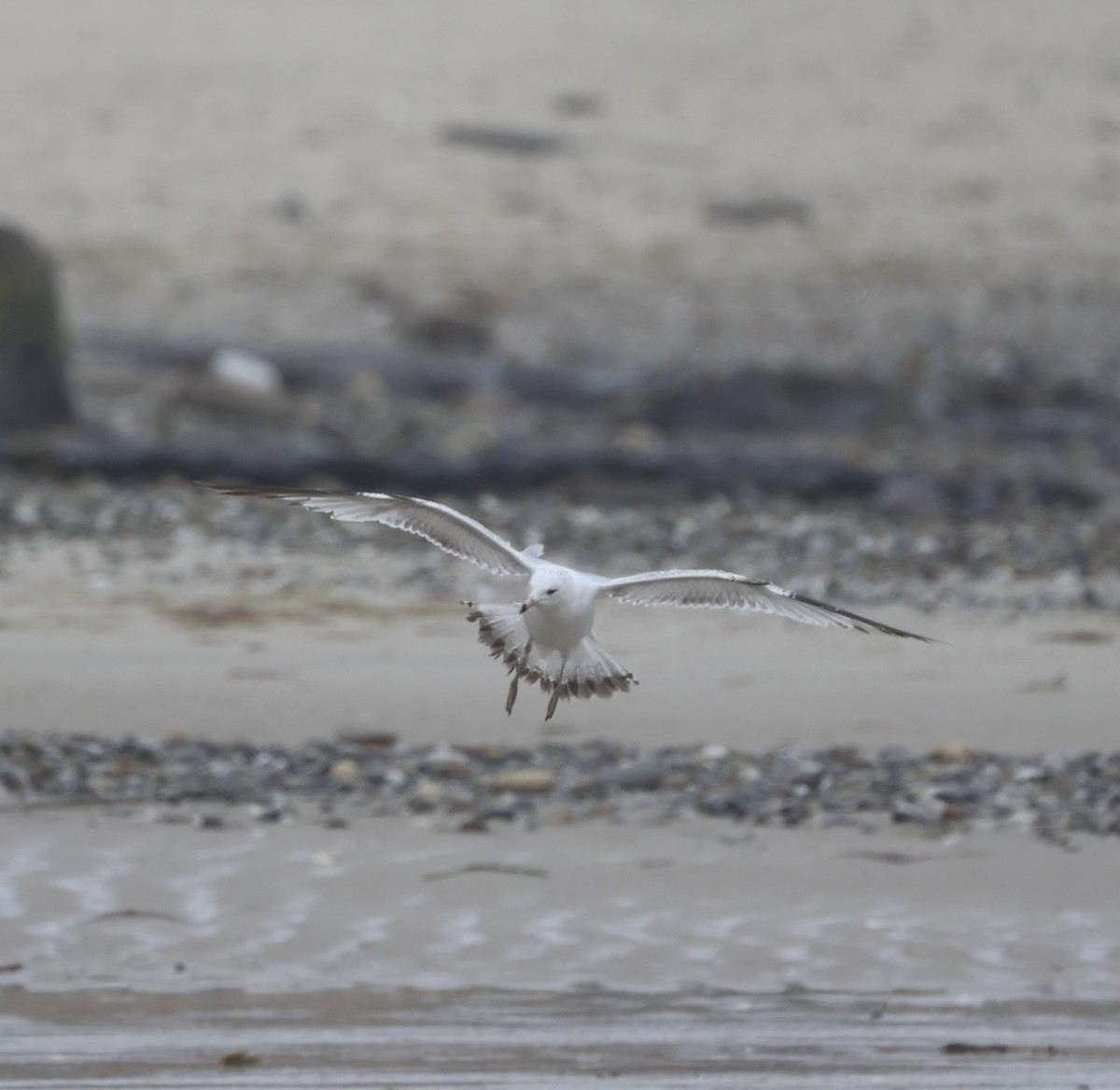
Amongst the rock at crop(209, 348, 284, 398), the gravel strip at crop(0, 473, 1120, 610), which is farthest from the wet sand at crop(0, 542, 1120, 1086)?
the rock at crop(209, 348, 284, 398)

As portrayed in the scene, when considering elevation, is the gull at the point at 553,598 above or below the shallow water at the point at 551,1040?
above

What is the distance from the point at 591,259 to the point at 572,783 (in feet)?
44.0

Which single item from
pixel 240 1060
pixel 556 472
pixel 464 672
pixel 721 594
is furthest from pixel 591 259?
pixel 240 1060

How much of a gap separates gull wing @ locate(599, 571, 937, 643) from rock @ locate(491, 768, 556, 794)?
674mm

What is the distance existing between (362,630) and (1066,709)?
2821 mm

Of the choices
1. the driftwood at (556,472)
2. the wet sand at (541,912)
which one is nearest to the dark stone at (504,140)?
the driftwood at (556,472)

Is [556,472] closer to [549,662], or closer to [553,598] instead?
[549,662]

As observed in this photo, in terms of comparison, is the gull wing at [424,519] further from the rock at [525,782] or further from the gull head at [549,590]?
the rock at [525,782]

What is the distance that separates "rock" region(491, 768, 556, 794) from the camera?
269 inches

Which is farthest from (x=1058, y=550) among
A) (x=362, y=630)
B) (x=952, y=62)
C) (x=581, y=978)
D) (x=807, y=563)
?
(x=952, y=62)

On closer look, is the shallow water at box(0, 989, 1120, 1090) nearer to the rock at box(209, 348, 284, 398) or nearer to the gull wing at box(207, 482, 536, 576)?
the gull wing at box(207, 482, 536, 576)

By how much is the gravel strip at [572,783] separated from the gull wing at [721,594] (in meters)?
0.60

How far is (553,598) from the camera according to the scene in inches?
251

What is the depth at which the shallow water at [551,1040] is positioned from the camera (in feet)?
Result: 16.3
